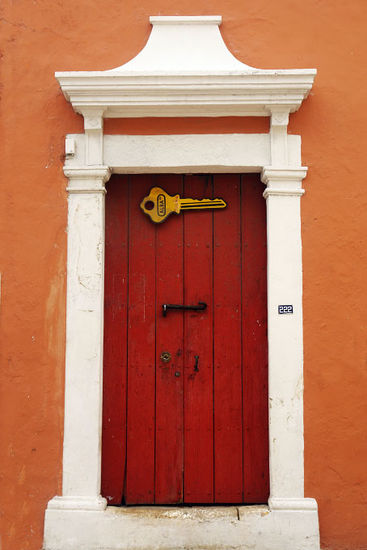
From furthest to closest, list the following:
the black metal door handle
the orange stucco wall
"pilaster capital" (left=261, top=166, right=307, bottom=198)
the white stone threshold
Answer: the black metal door handle → "pilaster capital" (left=261, top=166, right=307, bottom=198) → the orange stucco wall → the white stone threshold

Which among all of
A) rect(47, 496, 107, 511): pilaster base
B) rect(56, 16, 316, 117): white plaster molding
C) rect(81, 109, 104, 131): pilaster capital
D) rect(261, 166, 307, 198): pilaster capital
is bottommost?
rect(47, 496, 107, 511): pilaster base

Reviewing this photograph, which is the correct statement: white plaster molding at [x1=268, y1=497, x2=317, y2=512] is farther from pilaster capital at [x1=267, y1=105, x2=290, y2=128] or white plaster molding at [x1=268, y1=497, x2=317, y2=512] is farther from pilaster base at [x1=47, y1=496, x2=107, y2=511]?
pilaster capital at [x1=267, y1=105, x2=290, y2=128]

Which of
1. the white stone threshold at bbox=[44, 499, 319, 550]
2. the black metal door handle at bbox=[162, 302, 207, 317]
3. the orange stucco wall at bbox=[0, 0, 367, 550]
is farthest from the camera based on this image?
the black metal door handle at bbox=[162, 302, 207, 317]

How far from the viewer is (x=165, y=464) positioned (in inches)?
156

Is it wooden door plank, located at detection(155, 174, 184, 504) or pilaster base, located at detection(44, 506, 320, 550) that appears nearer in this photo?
pilaster base, located at detection(44, 506, 320, 550)

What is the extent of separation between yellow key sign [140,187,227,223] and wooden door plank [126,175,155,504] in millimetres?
58

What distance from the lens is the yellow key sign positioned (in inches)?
161

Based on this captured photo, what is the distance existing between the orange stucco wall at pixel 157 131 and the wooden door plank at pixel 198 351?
2.05ft

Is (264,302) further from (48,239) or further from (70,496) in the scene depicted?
(70,496)

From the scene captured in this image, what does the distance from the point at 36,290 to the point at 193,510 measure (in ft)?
5.75

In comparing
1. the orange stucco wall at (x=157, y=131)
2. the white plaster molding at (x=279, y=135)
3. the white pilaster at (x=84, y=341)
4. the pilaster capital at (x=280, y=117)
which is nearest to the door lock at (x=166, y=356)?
the white pilaster at (x=84, y=341)

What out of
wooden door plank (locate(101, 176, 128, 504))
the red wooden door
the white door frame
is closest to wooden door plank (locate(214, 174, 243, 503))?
the red wooden door

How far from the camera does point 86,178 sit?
3.93 metres

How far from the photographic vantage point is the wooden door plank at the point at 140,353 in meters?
3.94
